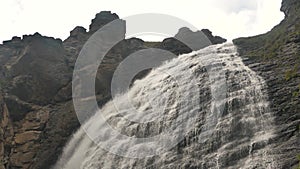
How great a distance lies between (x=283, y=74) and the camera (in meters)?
25.3

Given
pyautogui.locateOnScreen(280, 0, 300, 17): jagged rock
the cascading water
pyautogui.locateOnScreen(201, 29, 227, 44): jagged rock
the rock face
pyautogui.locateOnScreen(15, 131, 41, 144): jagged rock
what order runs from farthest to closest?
pyautogui.locateOnScreen(201, 29, 227, 44): jagged rock, pyautogui.locateOnScreen(280, 0, 300, 17): jagged rock, pyautogui.locateOnScreen(15, 131, 41, 144): jagged rock, the cascading water, the rock face

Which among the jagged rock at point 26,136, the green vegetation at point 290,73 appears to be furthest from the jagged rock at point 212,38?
the green vegetation at point 290,73

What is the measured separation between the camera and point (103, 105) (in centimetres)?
3469

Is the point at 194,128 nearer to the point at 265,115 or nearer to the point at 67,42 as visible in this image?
the point at 265,115

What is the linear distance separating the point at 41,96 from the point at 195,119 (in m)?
17.2

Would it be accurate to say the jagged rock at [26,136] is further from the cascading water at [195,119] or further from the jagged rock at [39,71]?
the jagged rock at [39,71]

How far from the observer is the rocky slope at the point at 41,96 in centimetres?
3144

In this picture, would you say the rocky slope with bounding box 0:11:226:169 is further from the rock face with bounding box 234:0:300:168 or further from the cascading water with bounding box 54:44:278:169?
the rock face with bounding box 234:0:300:168

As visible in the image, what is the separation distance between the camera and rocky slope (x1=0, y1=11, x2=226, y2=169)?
31.4 m

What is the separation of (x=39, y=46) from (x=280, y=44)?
74.3ft

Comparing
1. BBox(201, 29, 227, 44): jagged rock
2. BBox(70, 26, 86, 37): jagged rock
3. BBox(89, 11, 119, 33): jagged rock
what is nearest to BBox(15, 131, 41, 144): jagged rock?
BBox(89, 11, 119, 33): jagged rock

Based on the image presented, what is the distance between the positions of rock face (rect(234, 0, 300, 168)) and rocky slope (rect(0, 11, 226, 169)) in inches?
422

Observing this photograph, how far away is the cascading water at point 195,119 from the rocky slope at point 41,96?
160 cm

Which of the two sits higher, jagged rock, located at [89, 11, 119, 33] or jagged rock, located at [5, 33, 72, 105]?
jagged rock, located at [89, 11, 119, 33]
